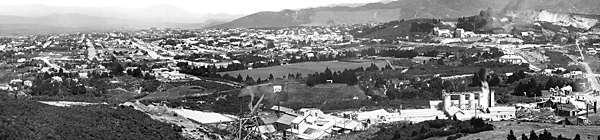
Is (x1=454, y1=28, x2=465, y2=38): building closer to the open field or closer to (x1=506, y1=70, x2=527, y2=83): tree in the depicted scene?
(x1=506, y1=70, x2=527, y2=83): tree

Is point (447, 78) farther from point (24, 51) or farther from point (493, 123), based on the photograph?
point (24, 51)

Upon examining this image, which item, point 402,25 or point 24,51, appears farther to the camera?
point 402,25

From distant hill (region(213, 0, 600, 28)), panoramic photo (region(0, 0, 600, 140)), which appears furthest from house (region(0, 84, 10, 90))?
distant hill (region(213, 0, 600, 28))

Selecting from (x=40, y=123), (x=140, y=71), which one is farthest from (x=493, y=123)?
(x=140, y=71)

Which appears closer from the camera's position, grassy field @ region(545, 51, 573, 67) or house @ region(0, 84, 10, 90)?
house @ region(0, 84, 10, 90)

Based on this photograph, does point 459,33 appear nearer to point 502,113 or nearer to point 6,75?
point 502,113

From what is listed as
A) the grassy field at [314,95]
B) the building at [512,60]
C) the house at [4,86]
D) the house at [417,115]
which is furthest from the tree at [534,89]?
the house at [4,86]

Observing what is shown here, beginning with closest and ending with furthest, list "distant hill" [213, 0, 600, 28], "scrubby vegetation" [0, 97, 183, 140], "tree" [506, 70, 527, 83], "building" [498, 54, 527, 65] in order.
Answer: "scrubby vegetation" [0, 97, 183, 140] → "tree" [506, 70, 527, 83] → "building" [498, 54, 527, 65] → "distant hill" [213, 0, 600, 28]

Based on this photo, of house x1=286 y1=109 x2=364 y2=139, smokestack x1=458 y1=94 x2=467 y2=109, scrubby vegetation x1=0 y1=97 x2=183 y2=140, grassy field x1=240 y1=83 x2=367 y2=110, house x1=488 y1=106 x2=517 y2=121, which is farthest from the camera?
grassy field x1=240 y1=83 x2=367 y2=110
